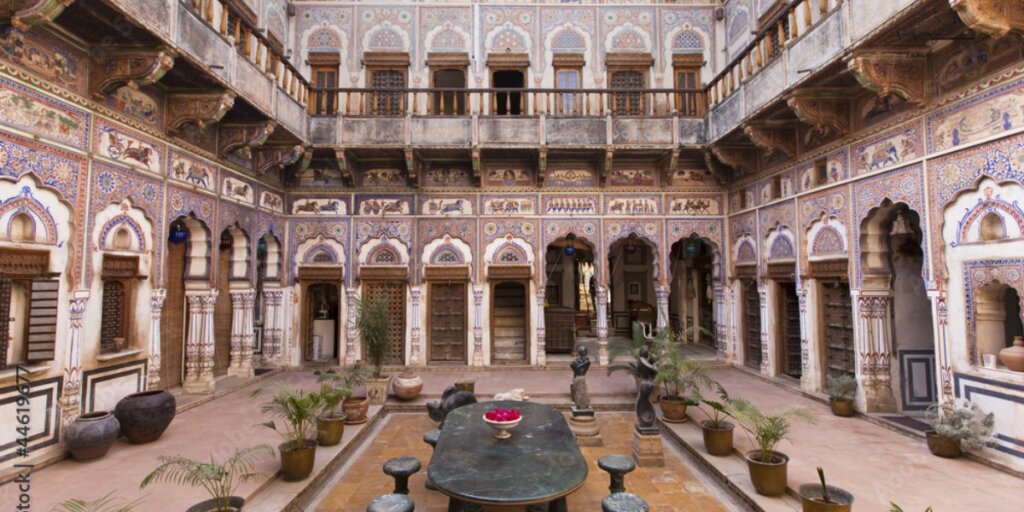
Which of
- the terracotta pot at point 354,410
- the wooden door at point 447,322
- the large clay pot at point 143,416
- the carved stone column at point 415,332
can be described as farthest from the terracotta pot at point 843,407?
the large clay pot at point 143,416

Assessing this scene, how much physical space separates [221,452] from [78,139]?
4410 mm

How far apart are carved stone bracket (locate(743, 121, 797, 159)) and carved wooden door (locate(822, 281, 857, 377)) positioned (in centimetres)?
272

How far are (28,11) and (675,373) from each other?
357 inches

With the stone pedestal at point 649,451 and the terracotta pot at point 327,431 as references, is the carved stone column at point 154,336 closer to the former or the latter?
the terracotta pot at point 327,431

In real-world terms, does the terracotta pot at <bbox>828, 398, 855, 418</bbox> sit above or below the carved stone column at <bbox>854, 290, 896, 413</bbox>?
below

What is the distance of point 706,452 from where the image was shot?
6.40 metres

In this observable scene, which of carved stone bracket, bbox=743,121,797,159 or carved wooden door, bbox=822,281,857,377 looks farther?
carved stone bracket, bbox=743,121,797,159

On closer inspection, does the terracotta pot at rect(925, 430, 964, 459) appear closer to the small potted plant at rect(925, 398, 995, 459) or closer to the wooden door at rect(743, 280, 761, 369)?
the small potted plant at rect(925, 398, 995, 459)

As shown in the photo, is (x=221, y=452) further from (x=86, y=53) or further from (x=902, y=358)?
(x=902, y=358)

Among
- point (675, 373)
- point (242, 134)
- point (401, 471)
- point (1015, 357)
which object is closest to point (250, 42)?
point (242, 134)

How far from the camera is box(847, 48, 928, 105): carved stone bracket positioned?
6375 mm

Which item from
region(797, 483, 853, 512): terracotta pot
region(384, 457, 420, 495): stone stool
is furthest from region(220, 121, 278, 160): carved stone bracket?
region(797, 483, 853, 512): terracotta pot

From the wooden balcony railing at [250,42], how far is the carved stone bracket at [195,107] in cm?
97

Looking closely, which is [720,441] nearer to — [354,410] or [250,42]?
[354,410]
